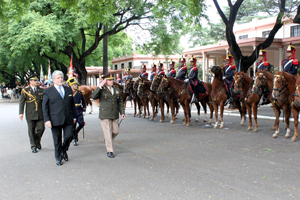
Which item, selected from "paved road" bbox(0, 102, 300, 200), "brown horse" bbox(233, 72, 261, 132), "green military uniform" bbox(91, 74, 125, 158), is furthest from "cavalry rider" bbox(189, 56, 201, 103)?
"green military uniform" bbox(91, 74, 125, 158)

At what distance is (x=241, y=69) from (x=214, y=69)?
612 cm

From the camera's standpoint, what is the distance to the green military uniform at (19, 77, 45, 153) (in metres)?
7.85

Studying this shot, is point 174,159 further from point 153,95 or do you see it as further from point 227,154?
point 153,95

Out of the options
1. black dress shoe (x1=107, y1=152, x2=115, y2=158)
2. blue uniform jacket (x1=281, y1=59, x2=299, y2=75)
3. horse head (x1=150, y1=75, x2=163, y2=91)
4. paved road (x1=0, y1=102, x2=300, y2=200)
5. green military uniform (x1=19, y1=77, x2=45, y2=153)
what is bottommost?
paved road (x1=0, y1=102, x2=300, y2=200)

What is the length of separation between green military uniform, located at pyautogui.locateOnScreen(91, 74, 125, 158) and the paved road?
19.9 inches

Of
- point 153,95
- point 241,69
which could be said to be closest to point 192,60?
point 153,95

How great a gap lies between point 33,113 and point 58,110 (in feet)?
6.25

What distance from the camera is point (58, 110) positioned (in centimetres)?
634

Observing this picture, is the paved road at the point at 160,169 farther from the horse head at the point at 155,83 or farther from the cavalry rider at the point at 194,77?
the horse head at the point at 155,83

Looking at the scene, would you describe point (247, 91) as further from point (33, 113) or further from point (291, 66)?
point (33, 113)

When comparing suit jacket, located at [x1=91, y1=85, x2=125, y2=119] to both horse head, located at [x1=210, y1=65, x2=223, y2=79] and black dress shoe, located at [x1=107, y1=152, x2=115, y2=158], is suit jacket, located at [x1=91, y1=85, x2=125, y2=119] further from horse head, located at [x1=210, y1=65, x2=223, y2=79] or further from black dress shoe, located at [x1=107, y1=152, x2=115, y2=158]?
horse head, located at [x1=210, y1=65, x2=223, y2=79]

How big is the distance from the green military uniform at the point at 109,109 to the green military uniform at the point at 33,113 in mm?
1858

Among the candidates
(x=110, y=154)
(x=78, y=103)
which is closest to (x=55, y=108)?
(x=110, y=154)

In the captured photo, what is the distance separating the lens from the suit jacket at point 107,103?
716 cm
